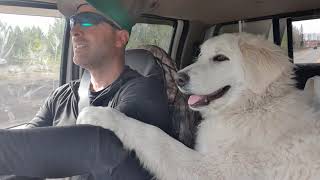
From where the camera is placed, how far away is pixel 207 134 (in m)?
2.44

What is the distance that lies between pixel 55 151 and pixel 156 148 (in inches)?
27.1

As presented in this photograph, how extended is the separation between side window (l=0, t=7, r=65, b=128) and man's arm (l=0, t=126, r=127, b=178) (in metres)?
1.39

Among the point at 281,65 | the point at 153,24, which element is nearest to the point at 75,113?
the point at 281,65

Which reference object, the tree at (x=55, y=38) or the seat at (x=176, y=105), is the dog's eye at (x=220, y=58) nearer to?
the seat at (x=176, y=105)

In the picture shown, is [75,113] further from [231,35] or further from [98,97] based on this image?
[231,35]

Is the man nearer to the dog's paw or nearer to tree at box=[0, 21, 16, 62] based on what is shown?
the dog's paw

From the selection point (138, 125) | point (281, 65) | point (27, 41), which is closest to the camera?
point (138, 125)

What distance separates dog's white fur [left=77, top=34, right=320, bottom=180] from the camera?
6.75 ft

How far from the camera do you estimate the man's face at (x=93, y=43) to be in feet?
7.13

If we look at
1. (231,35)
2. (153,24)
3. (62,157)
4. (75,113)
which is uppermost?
(153,24)

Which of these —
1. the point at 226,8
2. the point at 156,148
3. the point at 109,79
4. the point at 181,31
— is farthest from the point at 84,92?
the point at 181,31

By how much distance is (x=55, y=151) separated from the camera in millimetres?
1486

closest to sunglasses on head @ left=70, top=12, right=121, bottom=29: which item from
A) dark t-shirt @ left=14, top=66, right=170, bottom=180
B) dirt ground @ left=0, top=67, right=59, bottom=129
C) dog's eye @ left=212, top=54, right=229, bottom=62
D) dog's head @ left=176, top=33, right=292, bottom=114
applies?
dark t-shirt @ left=14, top=66, right=170, bottom=180

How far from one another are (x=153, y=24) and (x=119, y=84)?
2.58 metres
